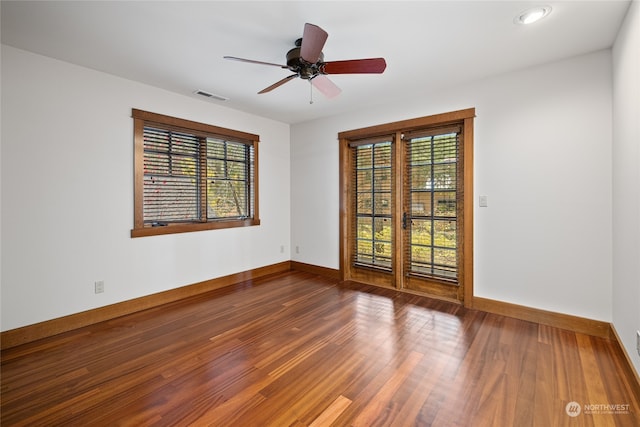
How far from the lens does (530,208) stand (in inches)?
119

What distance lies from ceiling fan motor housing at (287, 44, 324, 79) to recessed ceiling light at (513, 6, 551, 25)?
151cm

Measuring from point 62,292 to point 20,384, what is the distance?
101 cm

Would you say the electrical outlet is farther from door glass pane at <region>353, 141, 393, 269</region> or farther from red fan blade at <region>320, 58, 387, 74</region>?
door glass pane at <region>353, 141, 393, 269</region>

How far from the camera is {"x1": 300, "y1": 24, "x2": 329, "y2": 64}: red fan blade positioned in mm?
1883

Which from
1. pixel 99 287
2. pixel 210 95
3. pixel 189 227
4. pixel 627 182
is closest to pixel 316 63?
pixel 210 95

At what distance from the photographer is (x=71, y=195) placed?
2.92m

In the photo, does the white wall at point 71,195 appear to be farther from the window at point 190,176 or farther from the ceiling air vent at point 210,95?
the ceiling air vent at point 210,95

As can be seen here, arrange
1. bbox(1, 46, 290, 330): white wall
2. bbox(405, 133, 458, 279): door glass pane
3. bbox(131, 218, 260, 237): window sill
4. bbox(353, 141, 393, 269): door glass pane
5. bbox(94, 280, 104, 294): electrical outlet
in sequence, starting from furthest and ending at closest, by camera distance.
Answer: bbox(353, 141, 393, 269): door glass pane < bbox(405, 133, 458, 279): door glass pane < bbox(131, 218, 260, 237): window sill < bbox(94, 280, 104, 294): electrical outlet < bbox(1, 46, 290, 330): white wall

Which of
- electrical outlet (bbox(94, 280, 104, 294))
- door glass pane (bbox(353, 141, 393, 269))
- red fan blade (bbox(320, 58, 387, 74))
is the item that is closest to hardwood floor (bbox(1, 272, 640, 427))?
electrical outlet (bbox(94, 280, 104, 294))

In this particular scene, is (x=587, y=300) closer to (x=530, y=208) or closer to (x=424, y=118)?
(x=530, y=208)

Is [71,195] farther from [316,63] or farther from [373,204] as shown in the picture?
[373,204]

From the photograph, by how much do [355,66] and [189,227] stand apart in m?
2.91

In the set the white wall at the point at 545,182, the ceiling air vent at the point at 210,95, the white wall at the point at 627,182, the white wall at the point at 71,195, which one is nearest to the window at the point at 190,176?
the white wall at the point at 71,195

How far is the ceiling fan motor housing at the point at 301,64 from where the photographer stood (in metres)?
2.38
